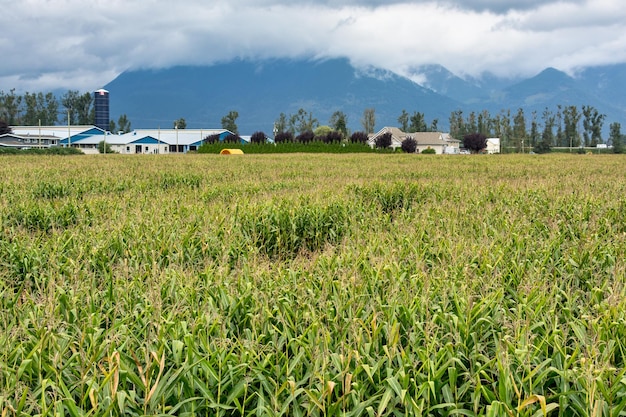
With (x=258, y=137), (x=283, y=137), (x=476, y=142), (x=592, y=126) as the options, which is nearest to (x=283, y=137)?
(x=283, y=137)

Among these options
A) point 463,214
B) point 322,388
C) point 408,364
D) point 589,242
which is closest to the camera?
point 322,388

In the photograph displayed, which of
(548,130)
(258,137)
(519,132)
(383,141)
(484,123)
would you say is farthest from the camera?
(484,123)

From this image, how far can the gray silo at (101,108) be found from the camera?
15775 centimetres

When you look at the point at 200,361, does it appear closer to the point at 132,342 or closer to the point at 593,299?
the point at 132,342

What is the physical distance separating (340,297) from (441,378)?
139 cm

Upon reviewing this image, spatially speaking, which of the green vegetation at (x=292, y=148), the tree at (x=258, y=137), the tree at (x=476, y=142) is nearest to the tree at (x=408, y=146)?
the green vegetation at (x=292, y=148)

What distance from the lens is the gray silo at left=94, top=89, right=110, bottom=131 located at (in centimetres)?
15775

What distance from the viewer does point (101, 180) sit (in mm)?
17812

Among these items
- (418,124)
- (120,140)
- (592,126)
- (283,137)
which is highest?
(418,124)

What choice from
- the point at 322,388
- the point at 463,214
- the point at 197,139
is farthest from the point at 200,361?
the point at 197,139

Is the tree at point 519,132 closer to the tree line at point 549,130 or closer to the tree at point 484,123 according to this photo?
the tree line at point 549,130

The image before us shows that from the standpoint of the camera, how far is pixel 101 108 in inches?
6255

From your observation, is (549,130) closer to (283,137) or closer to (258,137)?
(283,137)

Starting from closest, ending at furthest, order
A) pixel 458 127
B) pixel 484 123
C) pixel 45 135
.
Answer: pixel 45 135 → pixel 484 123 → pixel 458 127
